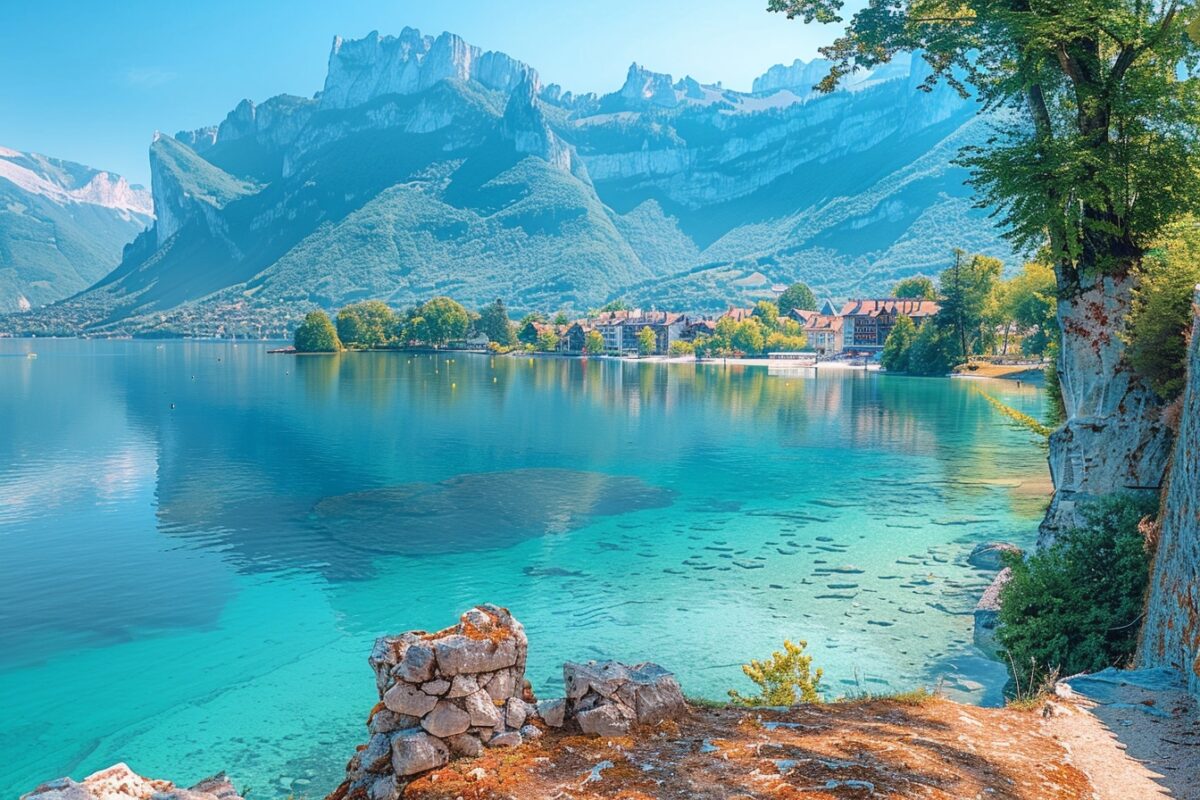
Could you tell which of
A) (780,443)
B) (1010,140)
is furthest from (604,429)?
(1010,140)

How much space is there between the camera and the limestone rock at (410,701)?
32.8 ft

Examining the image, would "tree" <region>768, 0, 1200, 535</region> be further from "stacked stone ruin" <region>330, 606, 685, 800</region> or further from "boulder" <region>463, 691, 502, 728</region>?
"boulder" <region>463, 691, 502, 728</region>

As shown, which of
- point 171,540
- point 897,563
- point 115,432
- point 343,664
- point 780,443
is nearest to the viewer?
point 343,664

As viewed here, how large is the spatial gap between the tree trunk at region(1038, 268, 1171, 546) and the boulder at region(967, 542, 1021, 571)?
11.6 metres

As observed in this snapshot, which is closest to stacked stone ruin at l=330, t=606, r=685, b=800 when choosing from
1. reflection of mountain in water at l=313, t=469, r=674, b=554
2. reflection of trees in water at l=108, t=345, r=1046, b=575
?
reflection of trees in water at l=108, t=345, r=1046, b=575

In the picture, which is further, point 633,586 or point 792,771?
point 633,586

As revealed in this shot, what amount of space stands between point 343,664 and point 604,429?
175ft

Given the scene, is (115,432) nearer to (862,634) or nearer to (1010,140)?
(862,634)

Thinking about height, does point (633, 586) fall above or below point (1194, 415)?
below

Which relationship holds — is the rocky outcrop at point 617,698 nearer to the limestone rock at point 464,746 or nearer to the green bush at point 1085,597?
the limestone rock at point 464,746

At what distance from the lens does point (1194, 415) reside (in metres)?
14.3

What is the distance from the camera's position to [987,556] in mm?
33469

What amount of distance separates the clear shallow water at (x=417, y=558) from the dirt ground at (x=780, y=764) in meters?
10.7

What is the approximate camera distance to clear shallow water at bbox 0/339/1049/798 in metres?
22.4
